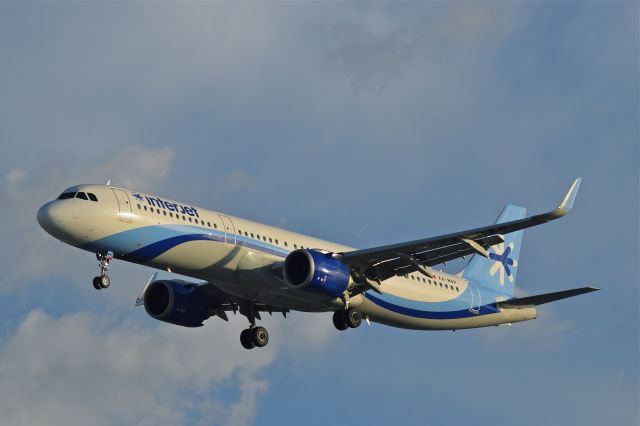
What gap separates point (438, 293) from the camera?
53.6 meters

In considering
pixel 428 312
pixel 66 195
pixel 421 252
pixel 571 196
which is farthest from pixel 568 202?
pixel 66 195

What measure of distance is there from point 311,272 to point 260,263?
2.46 metres

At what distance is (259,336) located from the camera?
Answer: 51688mm

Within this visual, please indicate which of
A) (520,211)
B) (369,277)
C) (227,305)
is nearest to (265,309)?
(227,305)

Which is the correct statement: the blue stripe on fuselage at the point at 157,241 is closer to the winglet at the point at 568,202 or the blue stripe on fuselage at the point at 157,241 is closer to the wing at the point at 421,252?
the wing at the point at 421,252

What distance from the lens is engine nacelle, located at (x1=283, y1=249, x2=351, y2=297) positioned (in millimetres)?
45312

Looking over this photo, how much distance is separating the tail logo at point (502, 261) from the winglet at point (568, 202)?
18.1m

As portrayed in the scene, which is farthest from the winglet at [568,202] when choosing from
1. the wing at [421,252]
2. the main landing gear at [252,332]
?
the main landing gear at [252,332]

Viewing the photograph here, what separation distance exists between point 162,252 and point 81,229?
3.37 meters

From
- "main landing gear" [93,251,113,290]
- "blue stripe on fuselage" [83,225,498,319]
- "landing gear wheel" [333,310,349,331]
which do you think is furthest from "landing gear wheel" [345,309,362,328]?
"main landing gear" [93,251,113,290]

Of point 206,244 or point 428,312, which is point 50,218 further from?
point 428,312

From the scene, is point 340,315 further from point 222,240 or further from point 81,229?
point 81,229

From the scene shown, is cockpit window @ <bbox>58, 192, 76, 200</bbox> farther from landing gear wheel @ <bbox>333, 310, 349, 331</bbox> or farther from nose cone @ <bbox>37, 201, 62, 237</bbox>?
landing gear wheel @ <bbox>333, 310, 349, 331</bbox>

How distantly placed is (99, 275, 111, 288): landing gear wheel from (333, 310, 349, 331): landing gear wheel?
10.7m
